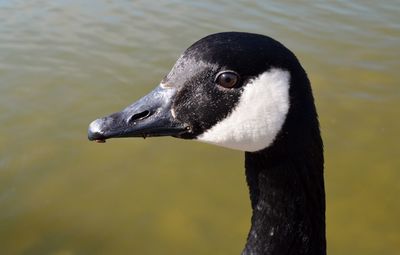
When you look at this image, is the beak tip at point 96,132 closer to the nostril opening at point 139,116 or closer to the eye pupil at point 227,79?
the nostril opening at point 139,116

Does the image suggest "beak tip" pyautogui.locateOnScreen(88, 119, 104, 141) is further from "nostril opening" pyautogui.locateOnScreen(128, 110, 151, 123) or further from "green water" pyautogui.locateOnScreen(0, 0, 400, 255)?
"green water" pyautogui.locateOnScreen(0, 0, 400, 255)

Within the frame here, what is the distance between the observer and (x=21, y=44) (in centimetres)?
654

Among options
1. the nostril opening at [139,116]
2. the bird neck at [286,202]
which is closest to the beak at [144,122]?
the nostril opening at [139,116]

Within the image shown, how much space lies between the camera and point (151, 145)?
486 centimetres

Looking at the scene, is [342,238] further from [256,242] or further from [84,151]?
[84,151]

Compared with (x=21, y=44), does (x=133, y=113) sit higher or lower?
higher

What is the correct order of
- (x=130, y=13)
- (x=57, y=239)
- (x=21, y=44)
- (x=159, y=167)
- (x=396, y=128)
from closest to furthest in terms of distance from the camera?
(x=57, y=239)
(x=159, y=167)
(x=396, y=128)
(x=21, y=44)
(x=130, y=13)

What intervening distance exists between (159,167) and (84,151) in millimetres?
712

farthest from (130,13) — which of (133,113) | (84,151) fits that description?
(133,113)

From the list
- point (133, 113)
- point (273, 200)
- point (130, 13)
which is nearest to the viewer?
point (133, 113)

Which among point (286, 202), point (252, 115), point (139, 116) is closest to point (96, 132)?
point (139, 116)

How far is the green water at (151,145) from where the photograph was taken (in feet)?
13.2

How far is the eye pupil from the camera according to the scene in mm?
2322

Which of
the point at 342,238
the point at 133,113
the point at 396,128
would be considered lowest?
the point at 342,238
